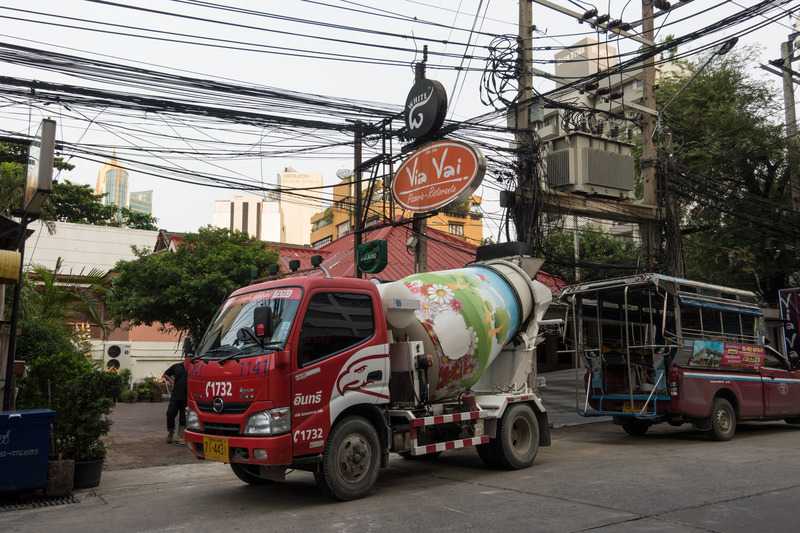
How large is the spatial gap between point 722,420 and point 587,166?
20.1 feet

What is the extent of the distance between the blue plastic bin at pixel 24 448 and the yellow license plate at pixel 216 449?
81.6 inches

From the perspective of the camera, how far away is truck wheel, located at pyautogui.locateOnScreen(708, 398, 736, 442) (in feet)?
38.4

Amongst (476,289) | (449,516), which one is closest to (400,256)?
(476,289)

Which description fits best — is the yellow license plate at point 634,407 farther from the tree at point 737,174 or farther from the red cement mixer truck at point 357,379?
the tree at point 737,174

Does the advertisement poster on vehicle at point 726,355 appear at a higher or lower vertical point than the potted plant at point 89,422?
higher

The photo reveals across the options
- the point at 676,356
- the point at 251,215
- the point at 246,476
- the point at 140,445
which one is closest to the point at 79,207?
the point at 140,445

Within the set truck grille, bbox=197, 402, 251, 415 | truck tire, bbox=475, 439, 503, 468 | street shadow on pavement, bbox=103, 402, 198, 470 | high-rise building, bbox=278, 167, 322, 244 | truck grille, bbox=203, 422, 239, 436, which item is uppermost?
high-rise building, bbox=278, 167, 322, 244

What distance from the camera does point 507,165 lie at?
14273mm

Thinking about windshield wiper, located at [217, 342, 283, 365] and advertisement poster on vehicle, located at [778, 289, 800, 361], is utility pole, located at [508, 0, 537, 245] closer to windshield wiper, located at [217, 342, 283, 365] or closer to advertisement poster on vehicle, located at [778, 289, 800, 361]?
windshield wiper, located at [217, 342, 283, 365]

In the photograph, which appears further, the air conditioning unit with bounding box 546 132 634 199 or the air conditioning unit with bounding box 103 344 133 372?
the air conditioning unit with bounding box 103 344 133 372

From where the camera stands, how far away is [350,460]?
7.21 m

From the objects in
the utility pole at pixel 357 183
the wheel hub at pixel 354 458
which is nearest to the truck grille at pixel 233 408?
the wheel hub at pixel 354 458

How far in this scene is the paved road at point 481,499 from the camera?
20.0ft

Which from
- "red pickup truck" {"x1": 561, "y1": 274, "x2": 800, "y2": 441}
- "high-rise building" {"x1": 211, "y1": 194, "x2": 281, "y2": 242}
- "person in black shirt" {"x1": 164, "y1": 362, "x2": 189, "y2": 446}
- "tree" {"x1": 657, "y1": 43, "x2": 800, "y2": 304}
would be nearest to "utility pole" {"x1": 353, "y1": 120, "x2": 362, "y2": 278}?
"person in black shirt" {"x1": 164, "y1": 362, "x2": 189, "y2": 446}
